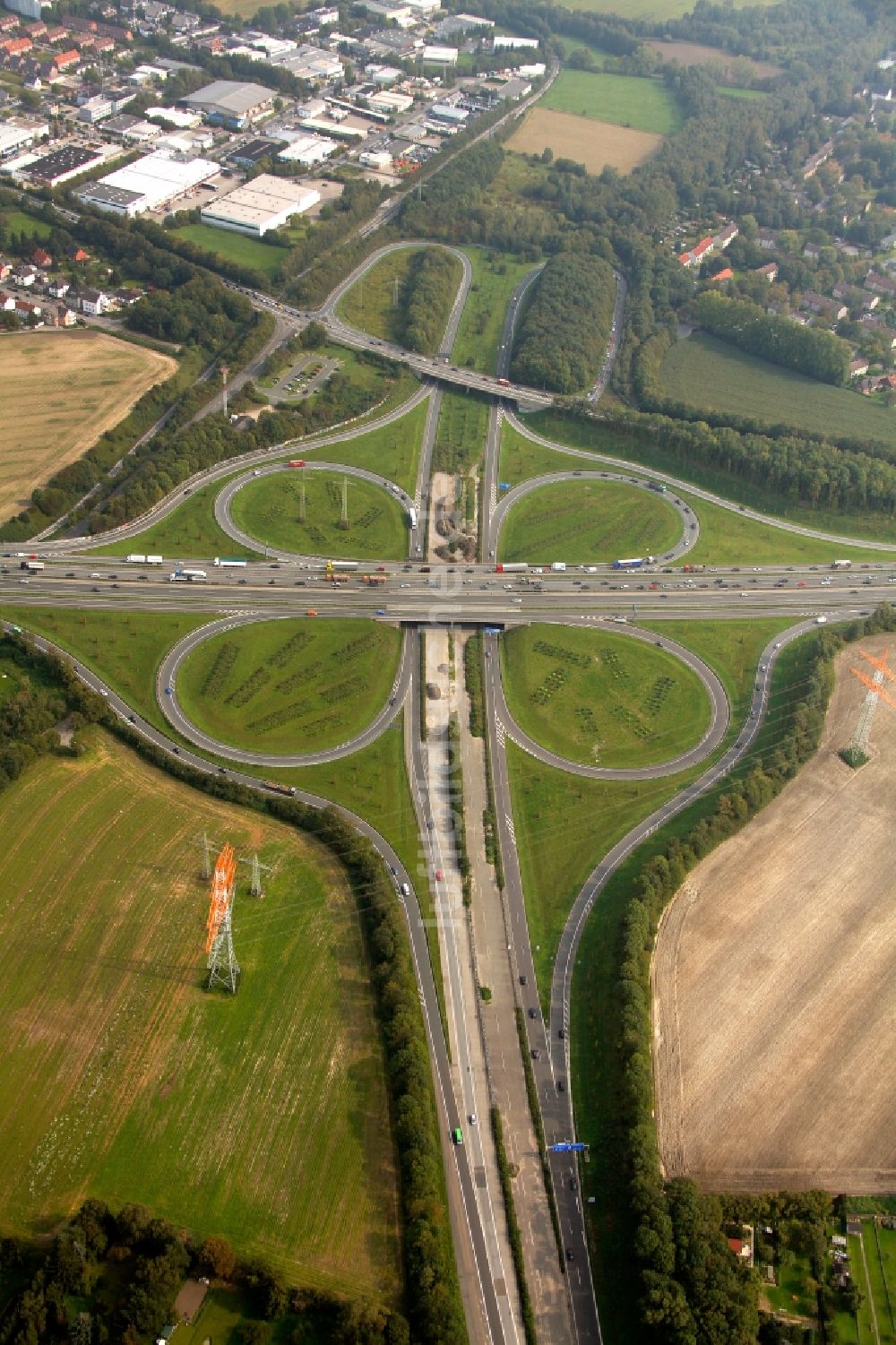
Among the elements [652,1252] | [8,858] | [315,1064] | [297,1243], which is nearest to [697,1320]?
[652,1252]

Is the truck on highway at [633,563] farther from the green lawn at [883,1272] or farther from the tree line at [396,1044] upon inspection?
the green lawn at [883,1272]

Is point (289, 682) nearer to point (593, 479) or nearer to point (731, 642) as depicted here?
point (731, 642)

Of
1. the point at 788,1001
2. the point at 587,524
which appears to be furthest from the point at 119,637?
the point at 788,1001

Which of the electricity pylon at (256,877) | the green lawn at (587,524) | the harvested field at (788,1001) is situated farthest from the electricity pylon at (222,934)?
the green lawn at (587,524)

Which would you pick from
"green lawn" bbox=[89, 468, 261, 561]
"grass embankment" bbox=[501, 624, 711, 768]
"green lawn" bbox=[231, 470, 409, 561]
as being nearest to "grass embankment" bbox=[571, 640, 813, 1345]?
"grass embankment" bbox=[501, 624, 711, 768]

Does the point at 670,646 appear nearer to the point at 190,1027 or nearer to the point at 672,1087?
the point at 672,1087

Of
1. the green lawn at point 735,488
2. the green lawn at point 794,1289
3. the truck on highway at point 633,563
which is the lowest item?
the green lawn at point 794,1289
